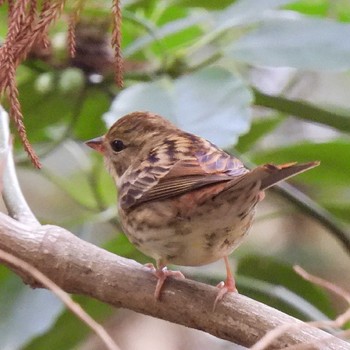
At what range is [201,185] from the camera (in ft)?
4.52

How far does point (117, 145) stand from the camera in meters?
1.80

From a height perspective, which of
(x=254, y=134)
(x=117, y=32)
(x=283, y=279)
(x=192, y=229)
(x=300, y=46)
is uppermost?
(x=117, y=32)

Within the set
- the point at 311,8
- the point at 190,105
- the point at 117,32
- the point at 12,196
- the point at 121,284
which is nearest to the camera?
the point at 117,32

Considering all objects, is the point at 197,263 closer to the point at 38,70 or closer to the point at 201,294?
the point at 201,294

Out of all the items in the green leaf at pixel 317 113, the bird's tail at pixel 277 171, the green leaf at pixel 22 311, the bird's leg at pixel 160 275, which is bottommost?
the green leaf at pixel 22 311

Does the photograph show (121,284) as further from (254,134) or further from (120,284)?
(254,134)

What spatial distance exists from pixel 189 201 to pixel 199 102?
0.23m

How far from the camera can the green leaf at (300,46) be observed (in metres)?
1.63

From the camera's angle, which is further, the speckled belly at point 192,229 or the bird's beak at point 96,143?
the bird's beak at point 96,143

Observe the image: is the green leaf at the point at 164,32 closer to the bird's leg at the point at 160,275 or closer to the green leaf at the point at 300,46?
the green leaf at the point at 300,46

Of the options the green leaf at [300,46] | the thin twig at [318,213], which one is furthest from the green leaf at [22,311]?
the green leaf at [300,46]

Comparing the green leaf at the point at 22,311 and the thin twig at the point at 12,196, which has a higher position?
the thin twig at the point at 12,196

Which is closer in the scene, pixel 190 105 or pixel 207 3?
pixel 190 105

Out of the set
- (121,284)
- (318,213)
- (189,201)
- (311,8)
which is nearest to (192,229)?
(189,201)
